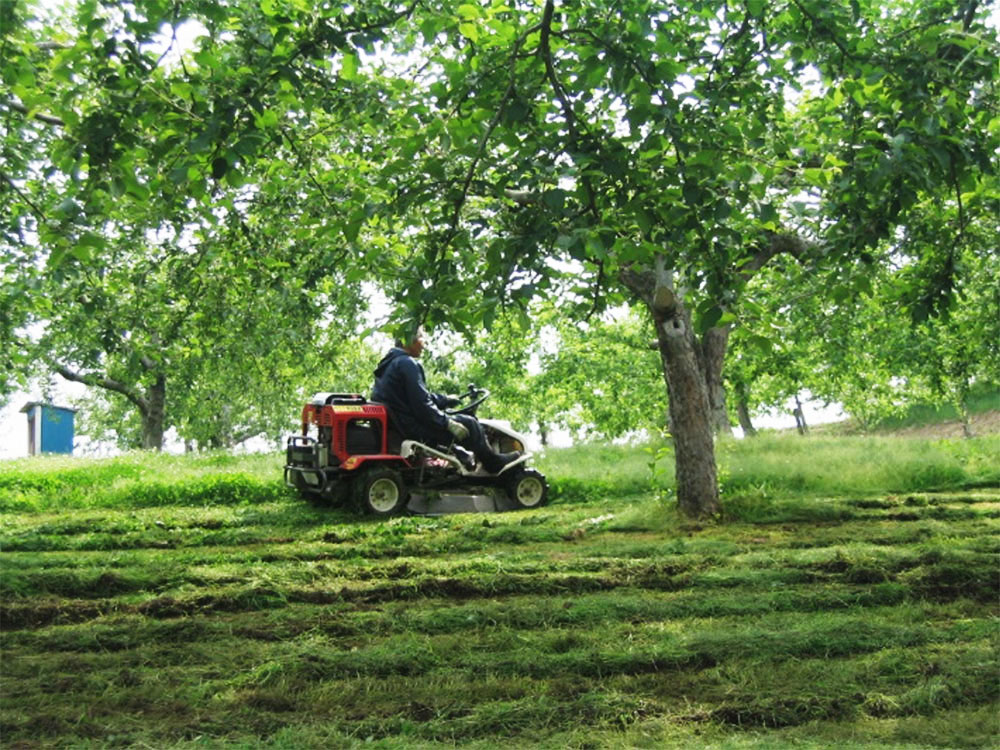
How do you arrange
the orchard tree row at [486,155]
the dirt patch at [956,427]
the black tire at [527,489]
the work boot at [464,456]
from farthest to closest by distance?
the dirt patch at [956,427]
the black tire at [527,489]
the work boot at [464,456]
the orchard tree row at [486,155]

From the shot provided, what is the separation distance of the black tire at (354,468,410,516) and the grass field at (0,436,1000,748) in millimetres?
525

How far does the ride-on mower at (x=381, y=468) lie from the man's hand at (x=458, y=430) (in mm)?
153

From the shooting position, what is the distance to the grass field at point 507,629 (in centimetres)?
341

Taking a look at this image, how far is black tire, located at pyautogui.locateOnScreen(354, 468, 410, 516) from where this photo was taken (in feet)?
31.0

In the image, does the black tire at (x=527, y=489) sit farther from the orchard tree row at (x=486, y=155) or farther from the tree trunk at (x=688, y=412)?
the orchard tree row at (x=486, y=155)

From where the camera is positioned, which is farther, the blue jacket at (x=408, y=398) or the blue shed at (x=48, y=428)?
the blue shed at (x=48, y=428)

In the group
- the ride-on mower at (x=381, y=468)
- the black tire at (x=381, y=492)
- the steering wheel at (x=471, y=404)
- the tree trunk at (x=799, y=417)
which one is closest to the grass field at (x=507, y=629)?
the black tire at (x=381, y=492)

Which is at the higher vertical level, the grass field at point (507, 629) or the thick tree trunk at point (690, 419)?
the thick tree trunk at point (690, 419)

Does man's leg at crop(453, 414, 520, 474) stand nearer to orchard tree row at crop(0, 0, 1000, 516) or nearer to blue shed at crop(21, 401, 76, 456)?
orchard tree row at crop(0, 0, 1000, 516)

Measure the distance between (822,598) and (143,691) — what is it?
3.64 m

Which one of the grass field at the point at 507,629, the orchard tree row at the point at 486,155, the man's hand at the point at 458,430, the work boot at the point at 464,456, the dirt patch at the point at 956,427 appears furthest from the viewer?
the dirt patch at the point at 956,427

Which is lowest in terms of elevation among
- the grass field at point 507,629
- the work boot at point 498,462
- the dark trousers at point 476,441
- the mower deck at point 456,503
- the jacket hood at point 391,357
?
the grass field at point 507,629

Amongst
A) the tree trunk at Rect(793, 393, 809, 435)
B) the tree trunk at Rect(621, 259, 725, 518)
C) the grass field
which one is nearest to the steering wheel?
the grass field

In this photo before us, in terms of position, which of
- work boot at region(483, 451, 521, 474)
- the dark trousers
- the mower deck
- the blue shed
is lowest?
the mower deck
